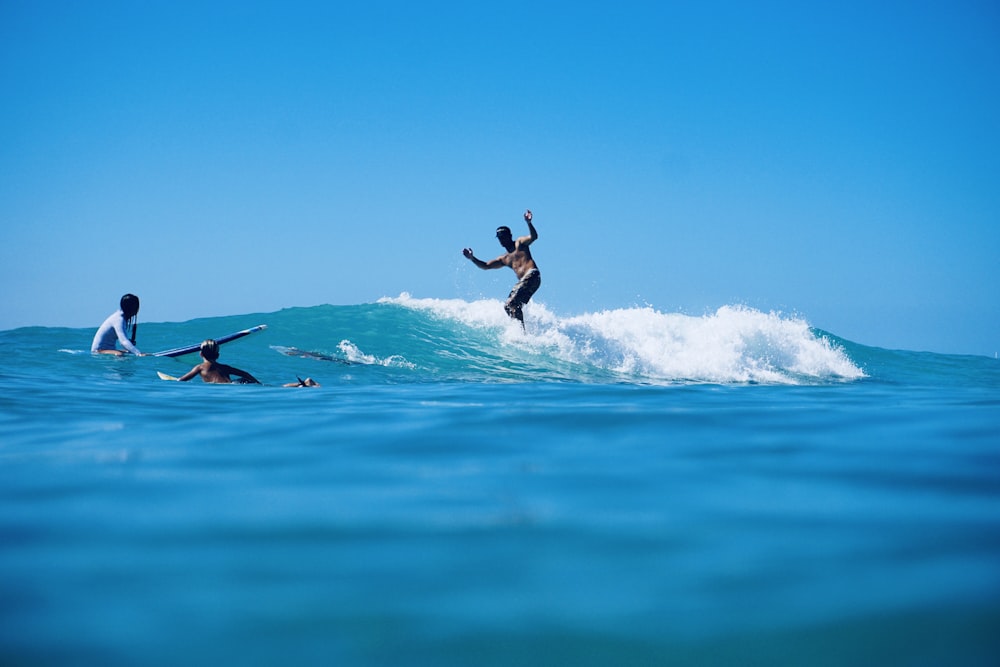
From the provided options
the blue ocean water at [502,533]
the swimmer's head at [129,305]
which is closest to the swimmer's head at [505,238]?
the swimmer's head at [129,305]

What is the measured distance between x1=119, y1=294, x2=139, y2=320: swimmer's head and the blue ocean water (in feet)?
19.9

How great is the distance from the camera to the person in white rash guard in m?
12.4

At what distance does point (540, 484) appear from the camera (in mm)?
3545

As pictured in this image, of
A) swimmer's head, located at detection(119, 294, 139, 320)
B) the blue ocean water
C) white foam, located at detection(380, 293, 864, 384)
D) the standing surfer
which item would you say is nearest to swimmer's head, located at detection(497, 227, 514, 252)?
the standing surfer

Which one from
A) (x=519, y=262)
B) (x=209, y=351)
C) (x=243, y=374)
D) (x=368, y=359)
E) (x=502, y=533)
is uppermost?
(x=519, y=262)

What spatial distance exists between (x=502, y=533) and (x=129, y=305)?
1146cm

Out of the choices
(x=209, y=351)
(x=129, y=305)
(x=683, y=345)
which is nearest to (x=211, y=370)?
(x=209, y=351)

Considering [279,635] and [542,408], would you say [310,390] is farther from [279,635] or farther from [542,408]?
[279,635]

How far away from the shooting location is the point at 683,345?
17500mm

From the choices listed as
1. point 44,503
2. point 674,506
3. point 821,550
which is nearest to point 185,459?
point 44,503

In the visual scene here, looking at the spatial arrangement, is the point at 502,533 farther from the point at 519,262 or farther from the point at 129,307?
the point at 519,262

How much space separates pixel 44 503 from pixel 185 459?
3.00 feet

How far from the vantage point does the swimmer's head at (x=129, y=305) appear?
1238 centimetres

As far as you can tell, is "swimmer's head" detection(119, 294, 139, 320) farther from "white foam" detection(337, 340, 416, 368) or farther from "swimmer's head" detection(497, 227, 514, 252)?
"swimmer's head" detection(497, 227, 514, 252)
